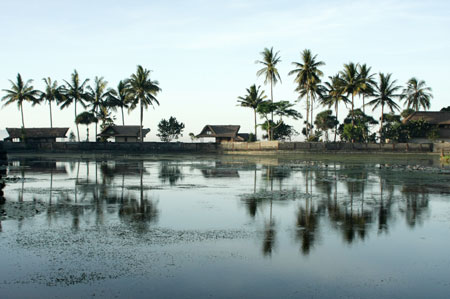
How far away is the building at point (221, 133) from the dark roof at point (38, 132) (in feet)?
78.1

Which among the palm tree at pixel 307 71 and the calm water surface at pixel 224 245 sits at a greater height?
the palm tree at pixel 307 71

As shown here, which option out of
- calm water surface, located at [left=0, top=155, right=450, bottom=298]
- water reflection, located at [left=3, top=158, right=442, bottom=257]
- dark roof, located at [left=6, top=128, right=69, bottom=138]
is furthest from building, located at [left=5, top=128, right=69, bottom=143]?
calm water surface, located at [left=0, top=155, right=450, bottom=298]

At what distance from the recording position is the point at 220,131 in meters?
82.6

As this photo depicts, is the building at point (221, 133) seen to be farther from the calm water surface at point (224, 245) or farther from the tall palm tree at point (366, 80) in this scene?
the calm water surface at point (224, 245)

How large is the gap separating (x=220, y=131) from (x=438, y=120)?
35593 mm

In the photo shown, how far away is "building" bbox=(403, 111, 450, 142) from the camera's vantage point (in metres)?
67.1

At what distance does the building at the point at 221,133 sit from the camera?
268ft

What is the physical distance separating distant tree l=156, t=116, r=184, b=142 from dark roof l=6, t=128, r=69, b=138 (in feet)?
85.4

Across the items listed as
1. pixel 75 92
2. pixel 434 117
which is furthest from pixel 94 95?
pixel 434 117

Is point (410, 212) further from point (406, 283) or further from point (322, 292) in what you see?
point (322, 292)

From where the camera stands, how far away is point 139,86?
230 feet

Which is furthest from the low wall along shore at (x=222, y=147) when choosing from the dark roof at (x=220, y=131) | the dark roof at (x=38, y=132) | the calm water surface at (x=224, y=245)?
the calm water surface at (x=224, y=245)

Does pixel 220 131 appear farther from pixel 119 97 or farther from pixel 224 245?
pixel 224 245

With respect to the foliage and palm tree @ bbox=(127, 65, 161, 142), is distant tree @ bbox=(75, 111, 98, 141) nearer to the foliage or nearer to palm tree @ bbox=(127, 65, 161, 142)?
palm tree @ bbox=(127, 65, 161, 142)
